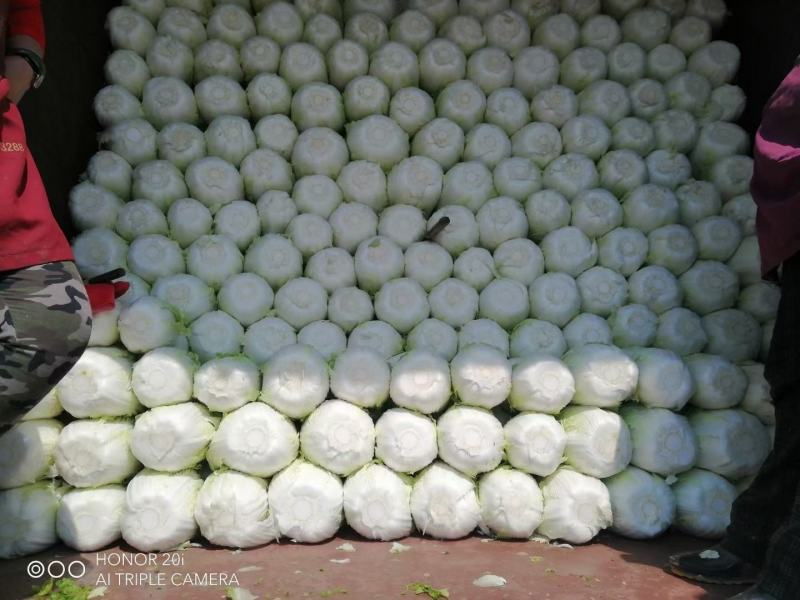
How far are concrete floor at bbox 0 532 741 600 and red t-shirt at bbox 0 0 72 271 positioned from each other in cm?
115

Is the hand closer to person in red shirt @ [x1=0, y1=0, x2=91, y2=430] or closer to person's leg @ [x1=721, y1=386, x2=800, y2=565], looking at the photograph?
person in red shirt @ [x1=0, y1=0, x2=91, y2=430]

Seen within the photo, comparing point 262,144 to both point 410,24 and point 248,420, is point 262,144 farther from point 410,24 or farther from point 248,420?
point 248,420

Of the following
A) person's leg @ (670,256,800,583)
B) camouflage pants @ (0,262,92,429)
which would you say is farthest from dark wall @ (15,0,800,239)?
person's leg @ (670,256,800,583)

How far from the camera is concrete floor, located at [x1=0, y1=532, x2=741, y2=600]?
247cm

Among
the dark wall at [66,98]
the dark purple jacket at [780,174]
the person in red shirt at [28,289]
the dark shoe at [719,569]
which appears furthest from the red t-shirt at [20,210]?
the dark shoe at [719,569]

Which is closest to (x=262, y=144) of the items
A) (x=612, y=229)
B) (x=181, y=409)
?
(x=181, y=409)

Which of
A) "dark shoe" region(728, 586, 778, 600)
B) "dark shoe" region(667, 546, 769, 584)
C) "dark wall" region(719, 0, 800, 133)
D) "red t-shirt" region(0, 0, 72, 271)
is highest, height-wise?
"dark wall" region(719, 0, 800, 133)

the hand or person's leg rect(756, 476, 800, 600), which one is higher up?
the hand

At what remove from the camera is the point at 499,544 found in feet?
9.45

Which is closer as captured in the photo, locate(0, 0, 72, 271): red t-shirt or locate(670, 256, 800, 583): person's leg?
locate(0, 0, 72, 271): red t-shirt

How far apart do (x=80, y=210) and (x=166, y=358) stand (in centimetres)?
84

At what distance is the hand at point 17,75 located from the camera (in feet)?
7.55

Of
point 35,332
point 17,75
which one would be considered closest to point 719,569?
point 35,332

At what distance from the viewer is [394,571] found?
8.60 ft
